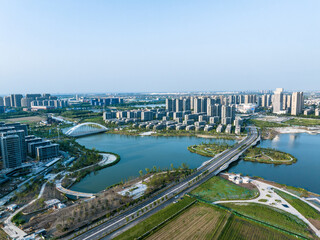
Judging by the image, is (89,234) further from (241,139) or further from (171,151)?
(241,139)

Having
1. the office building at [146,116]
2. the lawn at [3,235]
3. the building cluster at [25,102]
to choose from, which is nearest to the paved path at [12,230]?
the lawn at [3,235]

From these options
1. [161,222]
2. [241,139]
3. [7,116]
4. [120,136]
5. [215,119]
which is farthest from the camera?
[7,116]

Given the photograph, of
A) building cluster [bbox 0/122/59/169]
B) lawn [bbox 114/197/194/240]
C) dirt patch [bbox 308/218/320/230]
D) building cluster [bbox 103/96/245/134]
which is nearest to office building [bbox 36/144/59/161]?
building cluster [bbox 0/122/59/169]

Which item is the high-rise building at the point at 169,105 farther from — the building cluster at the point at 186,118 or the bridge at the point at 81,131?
the bridge at the point at 81,131

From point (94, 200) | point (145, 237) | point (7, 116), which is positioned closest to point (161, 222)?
point (145, 237)

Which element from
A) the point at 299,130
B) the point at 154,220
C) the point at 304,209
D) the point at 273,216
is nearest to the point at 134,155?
the point at 154,220

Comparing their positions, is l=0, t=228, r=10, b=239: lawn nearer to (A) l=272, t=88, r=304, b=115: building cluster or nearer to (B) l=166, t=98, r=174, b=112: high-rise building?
(B) l=166, t=98, r=174, b=112: high-rise building
